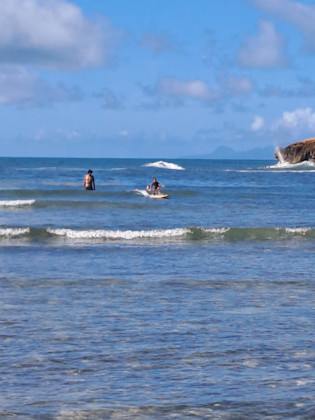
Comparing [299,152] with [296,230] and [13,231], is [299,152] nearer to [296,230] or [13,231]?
[296,230]

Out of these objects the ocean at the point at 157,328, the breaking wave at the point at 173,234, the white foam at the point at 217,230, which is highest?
the white foam at the point at 217,230

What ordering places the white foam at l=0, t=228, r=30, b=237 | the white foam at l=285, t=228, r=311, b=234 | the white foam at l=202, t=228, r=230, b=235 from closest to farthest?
the white foam at l=0, t=228, r=30, b=237
the white foam at l=202, t=228, r=230, b=235
the white foam at l=285, t=228, r=311, b=234

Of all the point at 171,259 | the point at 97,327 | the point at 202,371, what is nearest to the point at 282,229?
the point at 171,259

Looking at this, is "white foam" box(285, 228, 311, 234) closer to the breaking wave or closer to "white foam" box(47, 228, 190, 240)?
the breaking wave

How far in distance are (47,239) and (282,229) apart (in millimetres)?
8033

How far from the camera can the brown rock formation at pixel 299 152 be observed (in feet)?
391

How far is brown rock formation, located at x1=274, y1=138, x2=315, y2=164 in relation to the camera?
119 metres

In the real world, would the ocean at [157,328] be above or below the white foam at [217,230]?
below

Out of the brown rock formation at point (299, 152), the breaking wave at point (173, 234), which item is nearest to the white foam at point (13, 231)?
the breaking wave at point (173, 234)

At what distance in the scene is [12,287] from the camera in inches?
537

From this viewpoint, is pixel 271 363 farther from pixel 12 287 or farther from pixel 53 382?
pixel 12 287

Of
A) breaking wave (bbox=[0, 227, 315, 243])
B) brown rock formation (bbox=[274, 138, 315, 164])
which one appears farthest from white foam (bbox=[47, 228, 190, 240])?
brown rock formation (bbox=[274, 138, 315, 164])

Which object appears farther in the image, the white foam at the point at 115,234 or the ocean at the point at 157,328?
the white foam at the point at 115,234

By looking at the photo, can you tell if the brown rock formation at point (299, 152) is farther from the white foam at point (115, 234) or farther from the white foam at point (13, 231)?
the white foam at point (13, 231)
